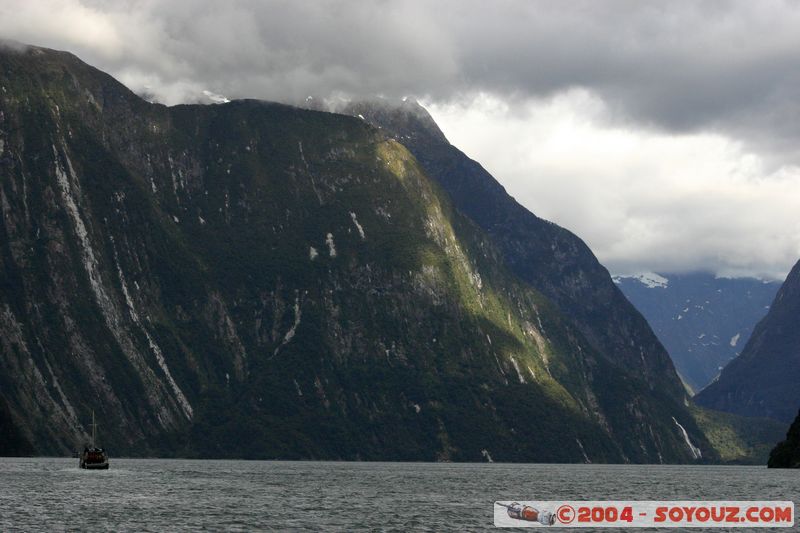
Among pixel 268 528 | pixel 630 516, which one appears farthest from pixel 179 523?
pixel 630 516

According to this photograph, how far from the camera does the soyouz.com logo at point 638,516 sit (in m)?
160

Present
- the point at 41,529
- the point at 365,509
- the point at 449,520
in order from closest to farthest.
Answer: the point at 41,529
the point at 449,520
the point at 365,509

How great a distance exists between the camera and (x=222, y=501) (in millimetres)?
195250

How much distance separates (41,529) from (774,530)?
8173 cm

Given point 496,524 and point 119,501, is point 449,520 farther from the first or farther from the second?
point 119,501

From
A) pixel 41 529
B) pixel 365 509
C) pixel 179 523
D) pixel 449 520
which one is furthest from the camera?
pixel 365 509

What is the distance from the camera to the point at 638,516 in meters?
178

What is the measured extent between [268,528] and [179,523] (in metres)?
11.1

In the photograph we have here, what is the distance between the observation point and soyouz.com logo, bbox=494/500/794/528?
524 ft

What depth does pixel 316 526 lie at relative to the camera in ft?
506

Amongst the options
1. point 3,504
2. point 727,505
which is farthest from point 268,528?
point 727,505

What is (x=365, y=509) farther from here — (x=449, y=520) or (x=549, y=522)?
(x=549, y=522)

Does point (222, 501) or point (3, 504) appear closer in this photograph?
point (3, 504)

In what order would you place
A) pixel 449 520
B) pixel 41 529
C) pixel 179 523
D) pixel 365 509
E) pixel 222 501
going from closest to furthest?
pixel 41 529 → pixel 179 523 → pixel 449 520 → pixel 365 509 → pixel 222 501
